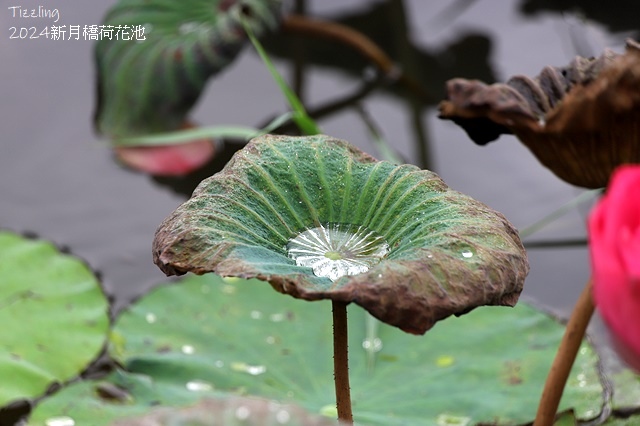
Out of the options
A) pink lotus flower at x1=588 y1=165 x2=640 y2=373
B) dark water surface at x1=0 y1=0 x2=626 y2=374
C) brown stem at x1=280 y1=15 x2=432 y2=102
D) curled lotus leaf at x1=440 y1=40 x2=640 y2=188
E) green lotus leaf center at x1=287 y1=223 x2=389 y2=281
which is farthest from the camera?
brown stem at x1=280 y1=15 x2=432 y2=102

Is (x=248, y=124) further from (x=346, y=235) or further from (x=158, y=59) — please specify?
(x=346, y=235)

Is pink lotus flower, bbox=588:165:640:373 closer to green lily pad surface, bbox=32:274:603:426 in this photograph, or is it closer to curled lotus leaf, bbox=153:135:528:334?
curled lotus leaf, bbox=153:135:528:334

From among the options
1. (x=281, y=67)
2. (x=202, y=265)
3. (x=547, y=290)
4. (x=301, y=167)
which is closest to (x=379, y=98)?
(x=281, y=67)

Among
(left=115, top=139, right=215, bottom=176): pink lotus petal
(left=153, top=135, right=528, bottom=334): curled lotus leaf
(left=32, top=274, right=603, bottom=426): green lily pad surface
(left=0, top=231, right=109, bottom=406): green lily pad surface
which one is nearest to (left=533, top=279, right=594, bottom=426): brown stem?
(left=153, top=135, right=528, bottom=334): curled lotus leaf

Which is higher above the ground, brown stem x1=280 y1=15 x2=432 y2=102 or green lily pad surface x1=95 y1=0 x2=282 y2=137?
green lily pad surface x1=95 y1=0 x2=282 y2=137

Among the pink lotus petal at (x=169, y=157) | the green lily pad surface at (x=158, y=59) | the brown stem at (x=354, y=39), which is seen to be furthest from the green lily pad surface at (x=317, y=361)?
the brown stem at (x=354, y=39)

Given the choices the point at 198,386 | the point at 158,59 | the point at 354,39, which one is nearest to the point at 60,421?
the point at 198,386
